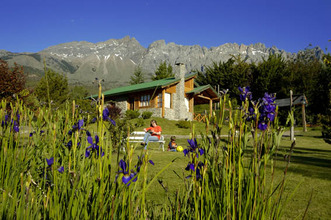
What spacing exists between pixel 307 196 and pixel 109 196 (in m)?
3.89

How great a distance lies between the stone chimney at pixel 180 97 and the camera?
87.9ft

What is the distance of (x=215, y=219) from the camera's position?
1.61m

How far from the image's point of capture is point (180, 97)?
88.2 ft

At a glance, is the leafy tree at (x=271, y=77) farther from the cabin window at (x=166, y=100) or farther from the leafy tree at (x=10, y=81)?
the leafy tree at (x=10, y=81)

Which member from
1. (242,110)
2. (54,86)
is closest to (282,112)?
(54,86)

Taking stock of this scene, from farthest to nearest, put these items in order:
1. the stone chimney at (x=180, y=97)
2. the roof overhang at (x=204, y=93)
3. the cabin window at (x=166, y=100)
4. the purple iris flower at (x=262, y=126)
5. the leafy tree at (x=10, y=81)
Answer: the roof overhang at (x=204, y=93) → the stone chimney at (x=180, y=97) → the cabin window at (x=166, y=100) → the leafy tree at (x=10, y=81) → the purple iris flower at (x=262, y=126)

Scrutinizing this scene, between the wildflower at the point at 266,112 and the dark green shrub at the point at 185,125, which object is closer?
the wildflower at the point at 266,112

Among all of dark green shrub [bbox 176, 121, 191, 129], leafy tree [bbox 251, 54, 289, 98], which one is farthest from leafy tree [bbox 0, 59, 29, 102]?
leafy tree [bbox 251, 54, 289, 98]

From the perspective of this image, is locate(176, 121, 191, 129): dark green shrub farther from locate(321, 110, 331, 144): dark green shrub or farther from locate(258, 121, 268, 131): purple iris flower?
locate(258, 121, 268, 131): purple iris flower

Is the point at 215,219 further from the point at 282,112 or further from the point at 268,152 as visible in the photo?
the point at 282,112

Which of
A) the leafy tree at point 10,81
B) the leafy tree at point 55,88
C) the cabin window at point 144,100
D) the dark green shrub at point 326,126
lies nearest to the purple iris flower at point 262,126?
the dark green shrub at point 326,126

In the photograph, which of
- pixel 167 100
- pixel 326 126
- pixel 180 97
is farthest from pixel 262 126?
pixel 180 97

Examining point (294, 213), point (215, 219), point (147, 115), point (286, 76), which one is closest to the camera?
point (215, 219)

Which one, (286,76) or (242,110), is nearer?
(242,110)
